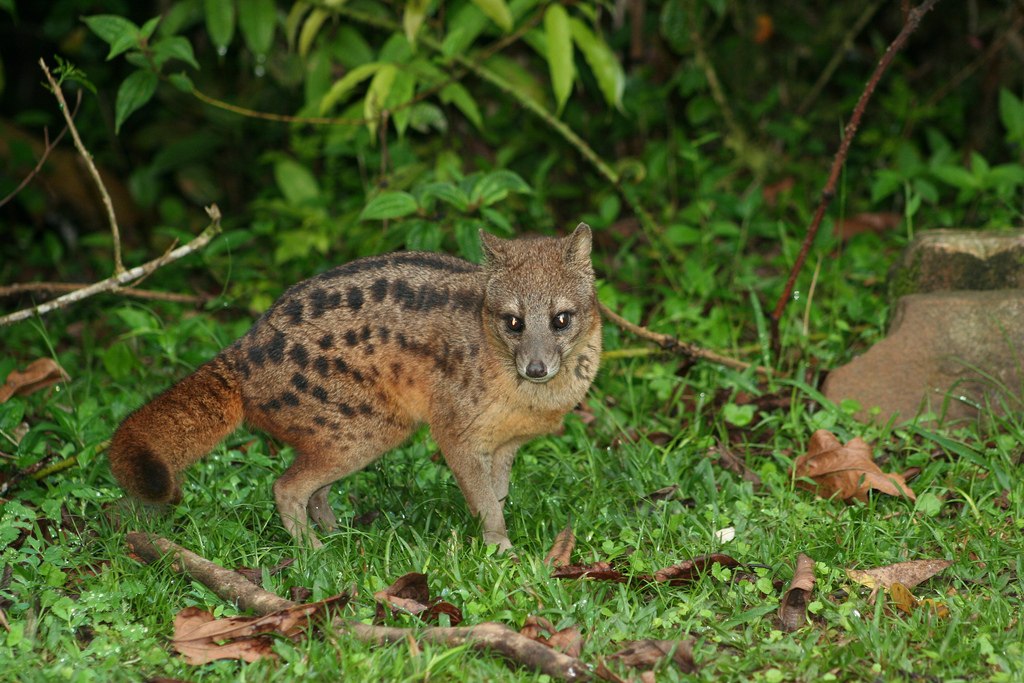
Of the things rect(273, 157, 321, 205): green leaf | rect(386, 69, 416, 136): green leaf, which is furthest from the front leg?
rect(273, 157, 321, 205): green leaf

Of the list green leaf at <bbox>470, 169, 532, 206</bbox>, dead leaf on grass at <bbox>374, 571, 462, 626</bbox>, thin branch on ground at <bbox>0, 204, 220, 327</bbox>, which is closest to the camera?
dead leaf on grass at <bbox>374, 571, 462, 626</bbox>

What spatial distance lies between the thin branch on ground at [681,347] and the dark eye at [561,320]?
130cm

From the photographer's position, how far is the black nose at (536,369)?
17.3 feet

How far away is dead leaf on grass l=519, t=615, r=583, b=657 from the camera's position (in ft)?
14.8

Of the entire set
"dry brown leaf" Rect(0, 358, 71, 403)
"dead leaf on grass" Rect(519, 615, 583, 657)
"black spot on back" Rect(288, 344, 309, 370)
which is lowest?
"dead leaf on grass" Rect(519, 615, 583, 657)

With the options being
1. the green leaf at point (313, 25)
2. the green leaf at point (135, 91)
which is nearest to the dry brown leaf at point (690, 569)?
the green leaf at point (135, 91)

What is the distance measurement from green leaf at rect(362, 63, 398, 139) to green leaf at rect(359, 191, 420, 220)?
3.00ft

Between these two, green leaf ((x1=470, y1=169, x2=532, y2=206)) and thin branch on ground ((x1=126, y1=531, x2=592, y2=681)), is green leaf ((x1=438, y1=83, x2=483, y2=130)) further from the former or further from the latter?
thin branch on ground ((x1=126, y1=531, x2=592, y2=681))

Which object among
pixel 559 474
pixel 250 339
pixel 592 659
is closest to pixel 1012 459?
pixel 559 474

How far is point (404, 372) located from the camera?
5.66 meters

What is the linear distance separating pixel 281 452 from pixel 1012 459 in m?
3.77

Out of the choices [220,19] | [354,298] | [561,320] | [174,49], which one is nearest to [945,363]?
[561,320]

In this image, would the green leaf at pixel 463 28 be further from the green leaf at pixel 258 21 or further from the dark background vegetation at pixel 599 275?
the green leaf at pixel 258 21

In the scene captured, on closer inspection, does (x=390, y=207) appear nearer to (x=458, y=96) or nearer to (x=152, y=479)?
(x=458, y=96)
